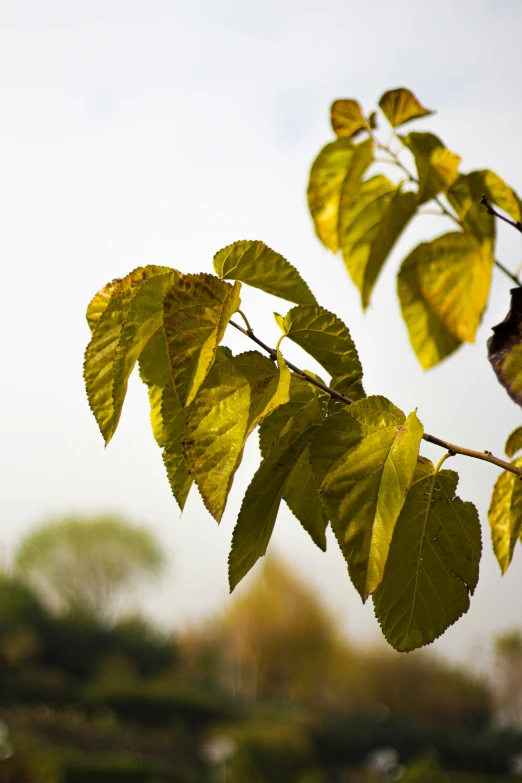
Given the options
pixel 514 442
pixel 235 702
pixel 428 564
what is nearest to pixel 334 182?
pixel 514 442

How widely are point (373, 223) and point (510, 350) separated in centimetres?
27

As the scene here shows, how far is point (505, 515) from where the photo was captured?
1.50 ft

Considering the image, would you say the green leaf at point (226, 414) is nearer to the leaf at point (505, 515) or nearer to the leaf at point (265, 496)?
the leaf at point (265, 496)

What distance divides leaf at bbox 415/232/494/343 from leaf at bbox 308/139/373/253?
0.24 feet

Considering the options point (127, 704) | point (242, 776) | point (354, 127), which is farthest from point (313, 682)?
point (354, 127)

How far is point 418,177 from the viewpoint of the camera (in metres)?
0.55

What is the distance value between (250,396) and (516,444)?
0.74 feet

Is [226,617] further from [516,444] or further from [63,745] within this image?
[516,444]

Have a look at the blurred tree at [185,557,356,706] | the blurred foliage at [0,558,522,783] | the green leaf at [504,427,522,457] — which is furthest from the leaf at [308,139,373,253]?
the blurred tree at [185,557,356,706]

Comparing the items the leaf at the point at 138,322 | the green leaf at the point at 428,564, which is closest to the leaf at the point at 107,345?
the leaf at the point at 138,322

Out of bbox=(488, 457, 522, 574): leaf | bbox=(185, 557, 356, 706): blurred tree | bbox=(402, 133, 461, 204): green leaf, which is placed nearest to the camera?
bbox=(488, 457, 522, 574): leaf

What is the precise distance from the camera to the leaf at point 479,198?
0.52 meters

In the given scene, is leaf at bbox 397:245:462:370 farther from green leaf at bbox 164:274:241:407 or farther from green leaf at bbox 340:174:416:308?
green leaf at bbox 164:274:241:407

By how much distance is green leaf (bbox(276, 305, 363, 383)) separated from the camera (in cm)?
37
